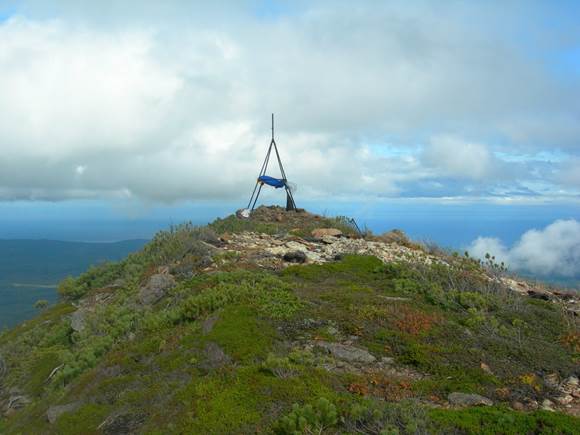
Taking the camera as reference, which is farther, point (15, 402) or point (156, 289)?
point (156, 289)

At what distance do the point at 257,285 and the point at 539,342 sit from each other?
18.8ft

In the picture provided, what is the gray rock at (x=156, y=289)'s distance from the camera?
13859mm

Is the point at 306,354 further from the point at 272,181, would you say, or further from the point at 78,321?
the point at 272,181

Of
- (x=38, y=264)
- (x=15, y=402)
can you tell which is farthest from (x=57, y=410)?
(x=38, y=264)

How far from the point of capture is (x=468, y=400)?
24.7 feet

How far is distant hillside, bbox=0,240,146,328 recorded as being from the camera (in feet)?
251

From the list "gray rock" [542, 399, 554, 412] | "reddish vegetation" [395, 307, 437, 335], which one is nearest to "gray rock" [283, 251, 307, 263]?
"reddish vegetation" [395, 307, 437, 335]

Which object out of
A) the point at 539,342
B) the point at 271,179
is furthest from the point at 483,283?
the point at 271,179

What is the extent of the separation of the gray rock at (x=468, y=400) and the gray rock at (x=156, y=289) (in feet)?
27.6

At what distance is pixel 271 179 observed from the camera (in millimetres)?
25500

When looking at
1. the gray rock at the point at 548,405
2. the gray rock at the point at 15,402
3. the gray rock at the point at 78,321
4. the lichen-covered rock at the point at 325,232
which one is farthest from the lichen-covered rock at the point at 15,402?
the lichen-covered rock at the point at 325,232

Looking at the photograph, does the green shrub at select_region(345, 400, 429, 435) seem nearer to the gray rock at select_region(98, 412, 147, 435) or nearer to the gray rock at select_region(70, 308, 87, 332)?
the gray rock at select_region(98, 412, 147, 435)

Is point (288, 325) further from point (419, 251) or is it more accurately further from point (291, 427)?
point (419, 251)

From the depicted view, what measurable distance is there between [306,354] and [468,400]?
97.0 inches
